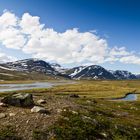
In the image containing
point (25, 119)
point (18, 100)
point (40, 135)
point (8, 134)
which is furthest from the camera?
point (18, 100)

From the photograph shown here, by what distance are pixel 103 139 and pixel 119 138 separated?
7.11 ft

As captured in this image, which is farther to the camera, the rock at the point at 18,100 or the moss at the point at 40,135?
the rock at the point at 18,100

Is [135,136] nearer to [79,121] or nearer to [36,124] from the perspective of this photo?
[79,121]

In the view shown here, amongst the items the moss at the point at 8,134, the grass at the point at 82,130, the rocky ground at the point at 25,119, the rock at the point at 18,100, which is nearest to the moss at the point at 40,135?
the grass at the point at 82,130

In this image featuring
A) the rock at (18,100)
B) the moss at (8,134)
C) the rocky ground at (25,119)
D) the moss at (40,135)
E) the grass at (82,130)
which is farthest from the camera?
the rock at (18,100)

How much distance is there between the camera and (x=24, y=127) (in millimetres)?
27531

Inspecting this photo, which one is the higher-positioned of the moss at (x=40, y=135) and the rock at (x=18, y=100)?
the rock at (x=18, y=100)

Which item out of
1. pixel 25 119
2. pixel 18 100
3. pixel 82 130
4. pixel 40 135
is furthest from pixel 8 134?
pixel 18 100

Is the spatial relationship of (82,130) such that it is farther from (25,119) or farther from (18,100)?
(18,100)

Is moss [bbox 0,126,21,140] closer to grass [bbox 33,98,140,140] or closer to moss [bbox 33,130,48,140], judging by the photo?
moss [bbox 33,130,48,140]

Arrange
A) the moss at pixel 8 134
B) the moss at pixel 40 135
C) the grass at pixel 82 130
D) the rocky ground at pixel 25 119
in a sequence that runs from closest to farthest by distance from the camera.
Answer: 1. the moss at pixel 8 134
2. the moss at pixel 40 135
3. the rocky ground at pixel 25 119
4. the grass at pixel 82 130

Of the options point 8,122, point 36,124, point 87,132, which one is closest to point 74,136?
point 87,132

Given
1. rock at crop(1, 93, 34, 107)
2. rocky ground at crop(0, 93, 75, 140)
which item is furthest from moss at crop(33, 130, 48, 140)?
rock at crop(1, 93, 34, 107)

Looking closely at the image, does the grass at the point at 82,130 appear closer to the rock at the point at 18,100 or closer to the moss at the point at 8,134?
the moss at the point at 8,134
